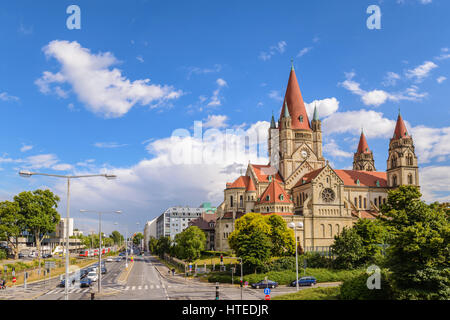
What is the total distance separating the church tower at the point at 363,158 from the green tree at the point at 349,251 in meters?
75.9

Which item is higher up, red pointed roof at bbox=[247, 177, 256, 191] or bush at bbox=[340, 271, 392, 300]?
red pointed roof at bbox=[247, 177, 256, 191]

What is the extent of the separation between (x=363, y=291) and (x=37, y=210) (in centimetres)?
8140

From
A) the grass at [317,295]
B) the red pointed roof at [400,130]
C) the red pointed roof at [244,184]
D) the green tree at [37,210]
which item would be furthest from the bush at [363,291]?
the red pointed roof at [400,130]

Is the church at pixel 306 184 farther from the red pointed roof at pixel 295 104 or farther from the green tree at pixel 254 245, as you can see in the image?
the green tree at pixel 254 245

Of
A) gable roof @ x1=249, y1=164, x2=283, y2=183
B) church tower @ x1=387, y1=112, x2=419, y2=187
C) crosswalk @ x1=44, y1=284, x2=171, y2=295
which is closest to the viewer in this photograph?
crosswalk @ x1=44, y1=284, x2=171, y2=295

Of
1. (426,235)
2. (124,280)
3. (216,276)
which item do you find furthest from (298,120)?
(426,235)

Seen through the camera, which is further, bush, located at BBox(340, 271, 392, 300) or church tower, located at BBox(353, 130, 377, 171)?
church tower, located at BBox(353, 130, 377, 171)

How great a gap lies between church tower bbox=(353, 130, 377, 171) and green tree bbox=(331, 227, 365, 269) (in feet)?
249

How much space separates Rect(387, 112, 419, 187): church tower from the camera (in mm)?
106544

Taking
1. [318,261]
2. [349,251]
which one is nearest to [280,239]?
[318,261]

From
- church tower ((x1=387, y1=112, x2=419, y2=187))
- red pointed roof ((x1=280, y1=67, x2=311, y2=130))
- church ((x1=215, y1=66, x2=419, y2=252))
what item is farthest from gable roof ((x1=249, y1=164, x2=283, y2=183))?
church tower ((x1=387, y1=112, x2=419, y2=187))

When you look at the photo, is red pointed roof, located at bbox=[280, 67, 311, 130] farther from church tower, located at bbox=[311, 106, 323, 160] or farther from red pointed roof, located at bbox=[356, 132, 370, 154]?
red pointed roof, located at bbox=[356, 132, 370, 154]
